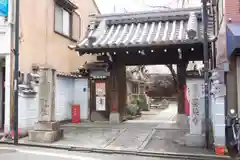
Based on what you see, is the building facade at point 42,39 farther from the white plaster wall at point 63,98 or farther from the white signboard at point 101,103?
the white signboard at point 101,103

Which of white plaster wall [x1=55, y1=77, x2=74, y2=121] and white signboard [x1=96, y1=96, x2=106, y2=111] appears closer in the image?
white plaster wall [x1=55, y1=77, x2=74, y2=121]

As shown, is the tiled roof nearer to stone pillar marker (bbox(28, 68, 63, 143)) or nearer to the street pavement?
stone pillar marker (bbox(28, 68, 63, 143))

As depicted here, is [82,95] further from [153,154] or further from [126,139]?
[153,154]

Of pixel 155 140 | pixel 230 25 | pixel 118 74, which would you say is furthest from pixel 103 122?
pixel 230 25

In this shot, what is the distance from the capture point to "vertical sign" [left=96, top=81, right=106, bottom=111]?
16609mm

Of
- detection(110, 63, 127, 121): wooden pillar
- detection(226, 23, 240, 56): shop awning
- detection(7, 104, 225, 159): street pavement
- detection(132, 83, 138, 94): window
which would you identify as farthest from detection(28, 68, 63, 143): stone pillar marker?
detection(132, 83, 138, 94): window

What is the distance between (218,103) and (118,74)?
771cm

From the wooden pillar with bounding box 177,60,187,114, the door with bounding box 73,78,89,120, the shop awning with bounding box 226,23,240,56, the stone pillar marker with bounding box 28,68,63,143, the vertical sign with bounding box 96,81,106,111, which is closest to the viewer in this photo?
the shop awning with bounding box 226,23,240,56

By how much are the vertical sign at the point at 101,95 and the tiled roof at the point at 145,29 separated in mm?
2756

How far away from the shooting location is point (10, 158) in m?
8.69

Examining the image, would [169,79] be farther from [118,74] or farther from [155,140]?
[155,140]

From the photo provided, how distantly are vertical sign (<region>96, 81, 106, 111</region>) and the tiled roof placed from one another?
2756mm

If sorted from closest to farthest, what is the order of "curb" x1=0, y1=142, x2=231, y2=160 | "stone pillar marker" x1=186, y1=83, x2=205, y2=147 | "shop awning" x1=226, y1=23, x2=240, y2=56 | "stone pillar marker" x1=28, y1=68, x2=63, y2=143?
1. "shop awning" x1=226, y1=23, x2=240, y2=56
2. "curb" x1=0, y1=142, x2=231, y2=160
3. "stone pillar marker" x1=186, y1=83, x2=205, y2=147
4. "stone pillar marker" x1=28, y1=68, x2=63, y2=143

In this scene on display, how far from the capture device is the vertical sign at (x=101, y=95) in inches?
654
